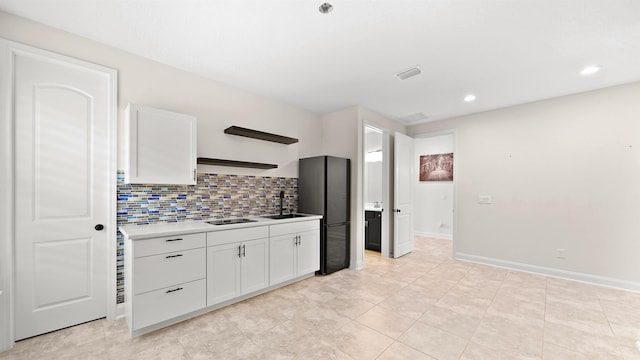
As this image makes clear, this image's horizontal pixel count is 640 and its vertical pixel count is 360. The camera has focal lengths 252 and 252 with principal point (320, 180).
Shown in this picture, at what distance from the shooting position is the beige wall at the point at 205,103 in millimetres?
2219

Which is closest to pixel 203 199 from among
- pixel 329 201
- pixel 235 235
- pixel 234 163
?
pixel 234 163

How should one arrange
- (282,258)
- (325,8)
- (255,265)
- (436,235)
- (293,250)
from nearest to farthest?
(325,8)
(255,265)
(282,258)
(293,250)
(436,235)

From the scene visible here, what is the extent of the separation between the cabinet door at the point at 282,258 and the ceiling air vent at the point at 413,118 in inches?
120

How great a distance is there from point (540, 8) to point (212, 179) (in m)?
3.46

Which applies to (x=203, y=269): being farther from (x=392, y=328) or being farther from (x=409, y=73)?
(x=409, y=73)

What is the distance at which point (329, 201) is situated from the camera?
12.2ft

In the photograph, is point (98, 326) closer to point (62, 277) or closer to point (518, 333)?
point (62, 277)

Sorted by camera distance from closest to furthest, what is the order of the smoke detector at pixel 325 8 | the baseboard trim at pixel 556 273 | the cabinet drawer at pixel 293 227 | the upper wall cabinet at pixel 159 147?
the smoke detector at pixel 325 8, the upper wall cabinet at pixel 159 147, the cabinet drawer at pixel 293 227, the baseboard trim at pixel 556 273

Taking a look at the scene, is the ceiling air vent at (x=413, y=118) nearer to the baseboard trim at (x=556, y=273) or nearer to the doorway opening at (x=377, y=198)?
the doorway opening at (x=377, y=198)

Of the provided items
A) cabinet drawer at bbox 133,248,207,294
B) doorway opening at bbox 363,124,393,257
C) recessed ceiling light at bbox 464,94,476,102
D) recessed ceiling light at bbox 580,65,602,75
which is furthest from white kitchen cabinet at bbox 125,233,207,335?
recessed ceiling light at bbox 580,65,602,75

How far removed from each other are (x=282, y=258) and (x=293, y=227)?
0.41m

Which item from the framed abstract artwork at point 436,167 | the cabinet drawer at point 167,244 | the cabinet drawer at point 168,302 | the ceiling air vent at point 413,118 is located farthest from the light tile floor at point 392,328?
the framed abstract artwork at point 436,167

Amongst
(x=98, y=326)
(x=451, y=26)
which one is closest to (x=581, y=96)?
(x=451, y=26)

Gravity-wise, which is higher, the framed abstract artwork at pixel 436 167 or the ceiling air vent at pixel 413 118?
the ceiling air vent at pixel 413 118
